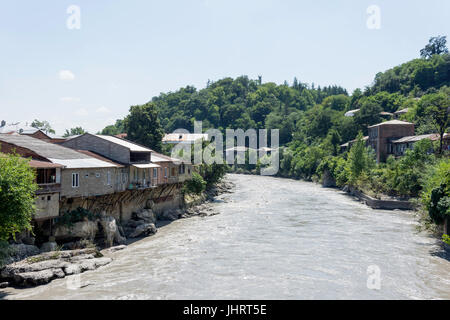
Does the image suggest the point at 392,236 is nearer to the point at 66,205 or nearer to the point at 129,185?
the point at 129,185

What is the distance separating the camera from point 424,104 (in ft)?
293

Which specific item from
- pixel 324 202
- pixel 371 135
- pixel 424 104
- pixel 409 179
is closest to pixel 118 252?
pixel 324 202

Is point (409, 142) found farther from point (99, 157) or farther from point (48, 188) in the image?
point (48, 188)

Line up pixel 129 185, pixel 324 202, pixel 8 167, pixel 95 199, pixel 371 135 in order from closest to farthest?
Answer: pixel 8 167 < pixel 95 199 < pixel 129 185 < pixel 324 202 < pixel 371 135

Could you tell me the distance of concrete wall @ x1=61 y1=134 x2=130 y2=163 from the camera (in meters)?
40.4

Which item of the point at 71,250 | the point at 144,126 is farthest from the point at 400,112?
the point at 71,250

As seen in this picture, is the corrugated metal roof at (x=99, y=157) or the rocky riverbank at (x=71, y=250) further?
the corrugated metal roof at (x=99, y=157)

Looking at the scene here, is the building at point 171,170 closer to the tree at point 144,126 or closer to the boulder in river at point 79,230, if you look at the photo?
the boulder in river at point 79,230

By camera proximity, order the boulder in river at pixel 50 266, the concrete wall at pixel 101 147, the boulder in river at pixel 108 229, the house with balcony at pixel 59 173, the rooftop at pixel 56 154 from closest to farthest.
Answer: the boulder in river at pixel 50 266 → the house with balcony at pixel 59 173 → the rooftop at pixel 56 154 → the boulder in river at pixel 108 229 → the concrete wall at pixel 101 147

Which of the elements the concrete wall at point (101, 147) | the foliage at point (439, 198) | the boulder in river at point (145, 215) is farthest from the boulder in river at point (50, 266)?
the foliage at point (439, 198)

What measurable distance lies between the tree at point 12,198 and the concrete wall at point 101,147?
57.0 ft

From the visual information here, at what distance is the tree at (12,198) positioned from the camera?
69.8ft

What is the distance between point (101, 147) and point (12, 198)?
20.5 m
